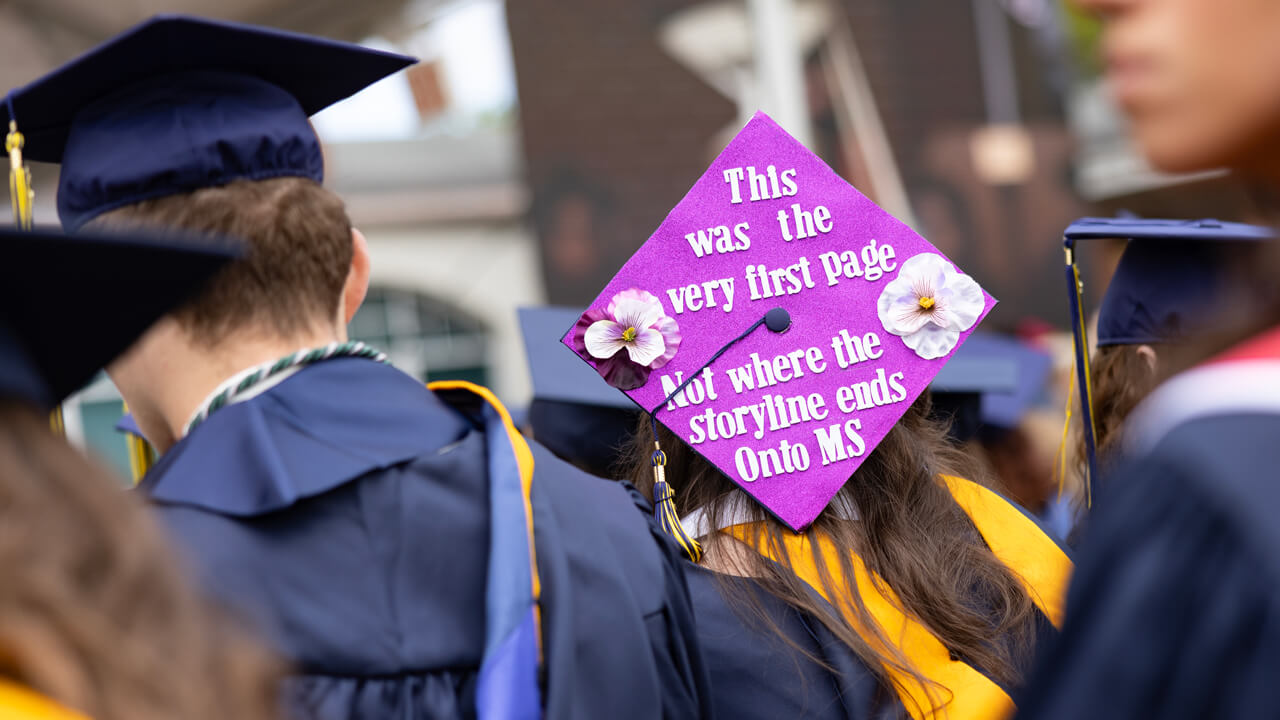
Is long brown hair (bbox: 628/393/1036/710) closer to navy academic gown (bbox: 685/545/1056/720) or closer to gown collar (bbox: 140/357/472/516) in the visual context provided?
navy academic gown (bbox: 685/545/1056/720)

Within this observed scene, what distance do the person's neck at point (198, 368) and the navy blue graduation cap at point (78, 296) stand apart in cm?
46

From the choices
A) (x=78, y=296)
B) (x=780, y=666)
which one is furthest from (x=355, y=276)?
(x=780, y=666)

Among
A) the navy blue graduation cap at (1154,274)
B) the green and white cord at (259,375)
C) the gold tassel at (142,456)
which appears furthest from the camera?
the navy blue graduation cap at (1154,274)

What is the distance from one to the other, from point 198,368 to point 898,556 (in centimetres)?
104

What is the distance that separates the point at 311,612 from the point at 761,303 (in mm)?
910

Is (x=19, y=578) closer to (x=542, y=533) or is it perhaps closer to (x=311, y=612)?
(x=311, y=612)

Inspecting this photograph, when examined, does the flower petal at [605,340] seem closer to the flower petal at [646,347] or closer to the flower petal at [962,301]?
the flower petal at [646,347]

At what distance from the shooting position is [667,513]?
174 centimetres

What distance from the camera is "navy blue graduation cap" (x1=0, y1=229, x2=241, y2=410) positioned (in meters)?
0.84

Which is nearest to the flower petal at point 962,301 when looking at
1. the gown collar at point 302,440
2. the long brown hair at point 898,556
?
the long brown hair at point 898,556

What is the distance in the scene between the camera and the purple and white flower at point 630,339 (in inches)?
71.9

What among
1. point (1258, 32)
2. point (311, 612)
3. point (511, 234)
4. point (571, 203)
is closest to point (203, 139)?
point (311, 612)

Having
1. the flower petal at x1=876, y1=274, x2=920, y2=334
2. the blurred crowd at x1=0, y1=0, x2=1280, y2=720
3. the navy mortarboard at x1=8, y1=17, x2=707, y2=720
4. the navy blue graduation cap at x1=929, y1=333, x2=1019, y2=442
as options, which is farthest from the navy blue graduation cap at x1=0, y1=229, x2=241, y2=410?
the navy blue graduation cap at x1=929, y1=333, x2=1019, y2=442

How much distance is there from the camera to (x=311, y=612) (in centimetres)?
128
